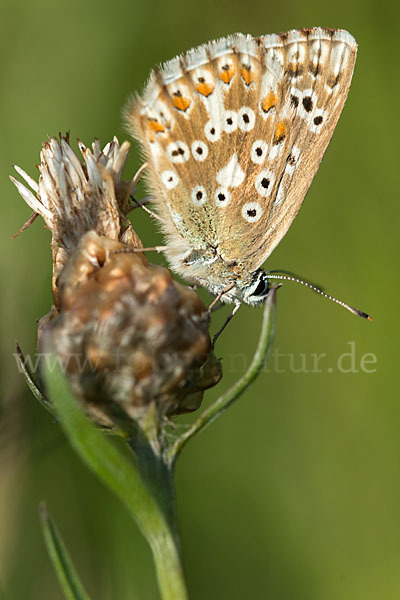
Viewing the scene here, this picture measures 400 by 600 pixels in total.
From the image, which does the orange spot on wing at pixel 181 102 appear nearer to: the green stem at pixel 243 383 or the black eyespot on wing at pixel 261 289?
the black eyespot on wing at pixel 261 289

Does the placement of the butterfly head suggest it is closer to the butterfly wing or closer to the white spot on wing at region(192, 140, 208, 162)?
the butterfly wing

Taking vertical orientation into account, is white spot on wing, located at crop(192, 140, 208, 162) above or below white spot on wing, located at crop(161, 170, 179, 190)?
above

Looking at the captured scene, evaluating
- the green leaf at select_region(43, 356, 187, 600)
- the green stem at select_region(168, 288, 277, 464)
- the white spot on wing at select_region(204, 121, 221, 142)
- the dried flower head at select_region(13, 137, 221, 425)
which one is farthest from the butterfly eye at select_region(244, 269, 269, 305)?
the green leaf at select_region(43, 356, 187, 600)

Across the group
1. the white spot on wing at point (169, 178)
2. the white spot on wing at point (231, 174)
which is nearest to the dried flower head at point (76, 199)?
the white spot on wing at point (169, 178)

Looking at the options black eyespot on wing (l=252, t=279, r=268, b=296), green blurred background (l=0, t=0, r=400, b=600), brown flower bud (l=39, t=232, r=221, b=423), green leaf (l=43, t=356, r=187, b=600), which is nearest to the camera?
green leaf (l=43, t=356, r=187, b=600)

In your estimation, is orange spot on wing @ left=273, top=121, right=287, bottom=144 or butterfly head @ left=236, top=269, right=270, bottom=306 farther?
butterfly head @ left=236, top=269, right=270, bottom=306

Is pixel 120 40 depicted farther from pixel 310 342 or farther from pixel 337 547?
pixel 337 547

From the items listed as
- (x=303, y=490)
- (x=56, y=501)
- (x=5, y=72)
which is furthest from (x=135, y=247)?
(x=5, y=72)
